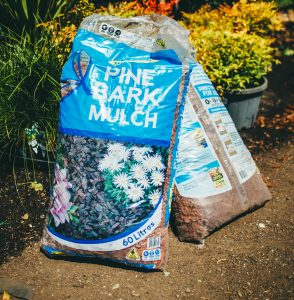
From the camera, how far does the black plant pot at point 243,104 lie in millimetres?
2967

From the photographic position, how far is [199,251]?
2.05 m

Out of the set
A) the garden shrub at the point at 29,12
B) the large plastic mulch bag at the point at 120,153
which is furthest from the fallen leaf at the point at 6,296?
the garden shrub at the point at 29,12

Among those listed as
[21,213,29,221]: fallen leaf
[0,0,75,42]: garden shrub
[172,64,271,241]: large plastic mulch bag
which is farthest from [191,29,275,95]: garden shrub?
[21,213,29,221]: fallen leaf

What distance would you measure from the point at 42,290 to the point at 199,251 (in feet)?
2.80

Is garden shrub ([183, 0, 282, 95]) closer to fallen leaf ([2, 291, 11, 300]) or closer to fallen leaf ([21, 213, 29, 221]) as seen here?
fallen leaf ([21, 213, 29, 221])

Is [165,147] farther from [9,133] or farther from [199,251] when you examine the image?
[9,133]

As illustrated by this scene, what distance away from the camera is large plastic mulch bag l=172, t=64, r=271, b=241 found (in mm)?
1981

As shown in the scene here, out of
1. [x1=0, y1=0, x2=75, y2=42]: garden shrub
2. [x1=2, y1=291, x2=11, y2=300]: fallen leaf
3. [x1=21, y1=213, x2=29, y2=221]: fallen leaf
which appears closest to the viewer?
[x1=2, y1=291, x2=11, y2=300]: fallen leaf

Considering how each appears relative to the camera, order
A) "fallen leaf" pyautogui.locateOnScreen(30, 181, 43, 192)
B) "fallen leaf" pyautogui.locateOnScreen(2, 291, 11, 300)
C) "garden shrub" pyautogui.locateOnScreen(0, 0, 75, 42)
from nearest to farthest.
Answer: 1. "fallen leaf" pyautogui.locateOnScreen(2, 291, 11, 300)
2. "fallen leaf" pyautogui.locateOnScreen(30, 181, 43, 192)
3. "garden shrub" pyautogui.locateOnScreen(0, 0, 75, 42)

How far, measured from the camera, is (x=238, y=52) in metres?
2.83

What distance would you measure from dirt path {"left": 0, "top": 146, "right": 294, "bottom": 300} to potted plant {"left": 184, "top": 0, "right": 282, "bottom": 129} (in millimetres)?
1153

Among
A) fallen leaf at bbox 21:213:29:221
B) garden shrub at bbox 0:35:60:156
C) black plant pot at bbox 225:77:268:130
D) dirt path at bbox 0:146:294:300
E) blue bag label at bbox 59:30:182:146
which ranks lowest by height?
fallen leaf at bbox 21:213:29:221

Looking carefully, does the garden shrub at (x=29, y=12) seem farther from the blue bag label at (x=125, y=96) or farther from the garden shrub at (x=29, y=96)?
the blue bag label at (x=125, y=96)

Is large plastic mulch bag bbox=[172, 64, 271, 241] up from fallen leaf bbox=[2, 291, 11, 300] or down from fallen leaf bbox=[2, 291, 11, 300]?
up
